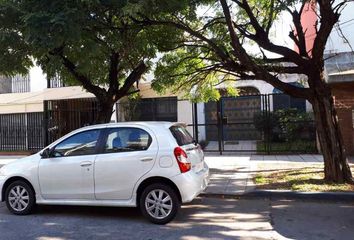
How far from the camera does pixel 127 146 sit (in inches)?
290

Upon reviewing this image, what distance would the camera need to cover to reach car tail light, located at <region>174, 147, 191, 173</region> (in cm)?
702

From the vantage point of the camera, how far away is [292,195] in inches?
348

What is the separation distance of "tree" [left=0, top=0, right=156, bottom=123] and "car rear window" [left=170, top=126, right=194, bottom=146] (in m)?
2.15

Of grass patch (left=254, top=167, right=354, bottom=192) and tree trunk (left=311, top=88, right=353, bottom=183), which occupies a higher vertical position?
tree trunk (left=311, top=88, right=353, bottom=183)

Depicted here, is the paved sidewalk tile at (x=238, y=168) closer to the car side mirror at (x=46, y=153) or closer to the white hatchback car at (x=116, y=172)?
the white hatchback car at (x=116, y=172)

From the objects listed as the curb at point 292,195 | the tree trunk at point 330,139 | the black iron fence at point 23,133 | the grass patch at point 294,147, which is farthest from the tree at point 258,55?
the black iron fence at point 23,133

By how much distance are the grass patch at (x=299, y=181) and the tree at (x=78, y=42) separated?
422 centimetres

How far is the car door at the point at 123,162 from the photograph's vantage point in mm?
7145

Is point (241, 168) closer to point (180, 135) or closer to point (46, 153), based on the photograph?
point (180, 135)

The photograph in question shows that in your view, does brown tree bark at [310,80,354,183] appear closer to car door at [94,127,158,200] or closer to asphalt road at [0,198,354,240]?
asphalt road at [0,198,354,240]

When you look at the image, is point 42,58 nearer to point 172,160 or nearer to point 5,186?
point 5,186

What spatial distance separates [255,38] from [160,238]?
234 inches

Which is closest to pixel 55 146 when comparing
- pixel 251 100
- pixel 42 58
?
pixel 42 58

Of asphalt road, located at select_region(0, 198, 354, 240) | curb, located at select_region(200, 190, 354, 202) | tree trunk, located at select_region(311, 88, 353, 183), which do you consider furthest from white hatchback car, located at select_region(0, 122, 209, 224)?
tree trunk, located at select_region(311, 88, 353, 183)
